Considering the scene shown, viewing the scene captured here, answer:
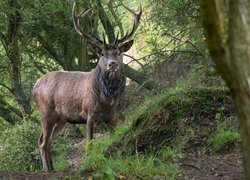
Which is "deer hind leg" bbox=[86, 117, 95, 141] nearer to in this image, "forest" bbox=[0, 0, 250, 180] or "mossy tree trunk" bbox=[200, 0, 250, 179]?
"forest" bbox=[0, 0, 250, 180]

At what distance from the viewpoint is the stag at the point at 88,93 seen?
10383 mm

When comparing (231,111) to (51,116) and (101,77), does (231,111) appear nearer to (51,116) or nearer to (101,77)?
(101,77)

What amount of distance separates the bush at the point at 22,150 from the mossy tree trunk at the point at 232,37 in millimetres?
9288

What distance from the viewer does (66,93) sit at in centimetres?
1124

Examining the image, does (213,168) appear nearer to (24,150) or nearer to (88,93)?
(88,93)

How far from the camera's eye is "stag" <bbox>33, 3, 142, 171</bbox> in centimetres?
1038

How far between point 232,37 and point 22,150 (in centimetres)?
984

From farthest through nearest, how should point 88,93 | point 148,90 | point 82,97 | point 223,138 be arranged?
point 148,90 → point 82,97 → point 88,93 → point 223,138

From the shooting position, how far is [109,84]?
1049 cm

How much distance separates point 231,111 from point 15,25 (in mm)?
8444

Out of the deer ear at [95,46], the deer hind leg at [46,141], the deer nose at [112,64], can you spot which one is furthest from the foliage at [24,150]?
the deer nose at [112,64]

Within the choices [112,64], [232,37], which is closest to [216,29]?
[232,37]

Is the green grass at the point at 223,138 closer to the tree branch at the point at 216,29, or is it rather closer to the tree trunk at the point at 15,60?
the tree branch at the point at 216,29

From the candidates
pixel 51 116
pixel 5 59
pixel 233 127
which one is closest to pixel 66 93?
pixel 51 116
